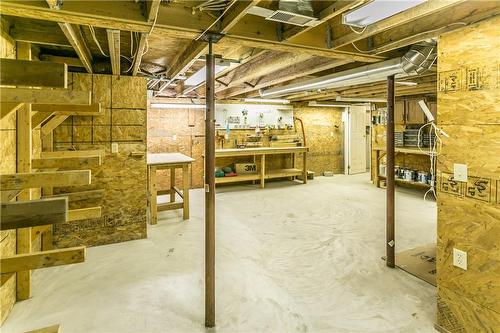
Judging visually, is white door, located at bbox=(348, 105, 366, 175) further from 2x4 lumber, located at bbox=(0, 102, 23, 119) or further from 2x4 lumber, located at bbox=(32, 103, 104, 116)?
2x4 lumber, located at bbox=(0, 102, 23, 119)

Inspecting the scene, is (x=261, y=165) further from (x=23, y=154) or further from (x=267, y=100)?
(x=23, y=154)

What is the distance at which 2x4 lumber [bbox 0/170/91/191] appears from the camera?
1.28 metres

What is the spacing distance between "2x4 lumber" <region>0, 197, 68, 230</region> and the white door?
8556mm

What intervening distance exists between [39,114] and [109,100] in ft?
3.72

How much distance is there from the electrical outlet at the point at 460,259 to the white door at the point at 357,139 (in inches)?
278

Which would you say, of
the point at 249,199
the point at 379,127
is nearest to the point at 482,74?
the point at 249,199

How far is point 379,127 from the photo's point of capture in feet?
23.3

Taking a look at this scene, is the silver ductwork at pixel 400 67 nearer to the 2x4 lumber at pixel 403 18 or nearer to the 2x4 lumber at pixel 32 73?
the 2x4 lumber at pixel 403 18

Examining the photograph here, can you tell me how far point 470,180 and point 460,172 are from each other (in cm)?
8

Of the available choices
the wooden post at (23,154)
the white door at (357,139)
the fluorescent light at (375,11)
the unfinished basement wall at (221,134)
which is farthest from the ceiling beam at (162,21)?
the white door at (357,139)

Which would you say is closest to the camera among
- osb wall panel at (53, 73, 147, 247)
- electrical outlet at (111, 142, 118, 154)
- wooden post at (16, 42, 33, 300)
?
wooden post at (16, 42, 33, 300)

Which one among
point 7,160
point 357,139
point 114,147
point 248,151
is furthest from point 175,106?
point 357,139

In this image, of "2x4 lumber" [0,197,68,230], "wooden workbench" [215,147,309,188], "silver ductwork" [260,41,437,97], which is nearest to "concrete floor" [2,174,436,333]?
"2x4 lumber" [0,197,68,230]

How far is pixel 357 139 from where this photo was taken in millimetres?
8977
